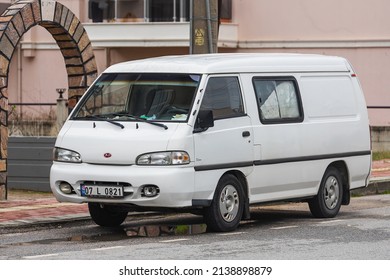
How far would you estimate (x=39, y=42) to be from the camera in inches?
1465

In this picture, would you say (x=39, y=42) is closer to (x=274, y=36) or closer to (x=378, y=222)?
(x=274, y=36)

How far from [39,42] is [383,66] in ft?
35.1

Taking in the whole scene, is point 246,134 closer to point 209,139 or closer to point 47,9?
point 209,139

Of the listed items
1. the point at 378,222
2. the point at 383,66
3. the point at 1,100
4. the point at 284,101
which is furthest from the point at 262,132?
the point at 383,66

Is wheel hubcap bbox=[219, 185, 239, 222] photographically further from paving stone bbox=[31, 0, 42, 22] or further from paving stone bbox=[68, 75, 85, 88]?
paving stone bbox=[68, 75, 85, 88]

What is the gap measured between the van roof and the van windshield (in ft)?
0.28

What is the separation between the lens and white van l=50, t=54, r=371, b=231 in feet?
45.9

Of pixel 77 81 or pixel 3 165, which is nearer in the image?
pixel 3 165

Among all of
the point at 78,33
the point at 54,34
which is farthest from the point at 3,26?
the point at 78,33

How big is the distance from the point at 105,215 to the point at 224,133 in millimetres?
1940

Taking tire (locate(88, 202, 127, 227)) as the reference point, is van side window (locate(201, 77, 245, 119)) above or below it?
above

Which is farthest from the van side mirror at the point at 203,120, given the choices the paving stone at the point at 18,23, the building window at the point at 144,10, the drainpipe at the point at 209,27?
the building window at the point at 144,10

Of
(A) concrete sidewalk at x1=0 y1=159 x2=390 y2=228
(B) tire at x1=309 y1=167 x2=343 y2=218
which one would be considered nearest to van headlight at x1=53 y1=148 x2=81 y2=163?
(A) concrete sidewalk at x1=0 y1=159 x2=390 y2=228

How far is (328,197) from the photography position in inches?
650
